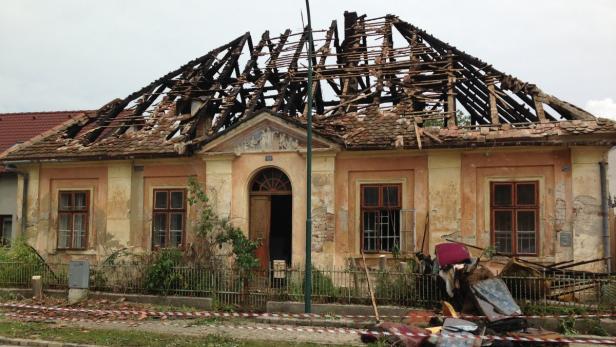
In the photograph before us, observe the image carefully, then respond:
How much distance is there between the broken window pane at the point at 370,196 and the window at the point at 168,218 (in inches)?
202

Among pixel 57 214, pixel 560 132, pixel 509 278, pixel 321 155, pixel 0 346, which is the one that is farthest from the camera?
pixel 57 214

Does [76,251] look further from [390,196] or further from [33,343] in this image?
[390,196]

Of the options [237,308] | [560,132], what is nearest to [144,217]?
[237,308]

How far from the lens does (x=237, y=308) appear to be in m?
13.0

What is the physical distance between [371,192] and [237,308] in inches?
173

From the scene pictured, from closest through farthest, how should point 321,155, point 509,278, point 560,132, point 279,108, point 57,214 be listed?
1. point 509,278
2. point 560,132
3. point 321,155
4. point 279,108
5. point 57,214

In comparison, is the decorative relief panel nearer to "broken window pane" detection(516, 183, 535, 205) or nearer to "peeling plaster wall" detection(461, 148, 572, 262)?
"peeling plaster wall" detection(461, 148, 572, 262)

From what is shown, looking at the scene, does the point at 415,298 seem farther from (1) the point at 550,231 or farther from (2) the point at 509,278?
(1) the point at 550,231

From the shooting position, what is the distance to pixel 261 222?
1526 centimetres

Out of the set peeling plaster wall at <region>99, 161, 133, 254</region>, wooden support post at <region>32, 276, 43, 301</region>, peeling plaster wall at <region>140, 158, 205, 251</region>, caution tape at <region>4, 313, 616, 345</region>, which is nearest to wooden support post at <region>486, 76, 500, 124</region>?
caution tape at <region>4, 313, 616, 345</region>

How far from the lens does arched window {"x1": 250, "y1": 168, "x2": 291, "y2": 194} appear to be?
15195 millimetres

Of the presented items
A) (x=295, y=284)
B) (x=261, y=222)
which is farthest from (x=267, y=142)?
(x=295, y=284)

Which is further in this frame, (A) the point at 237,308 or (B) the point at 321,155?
(B) the point at 321,155

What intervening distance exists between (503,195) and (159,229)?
927 cm
